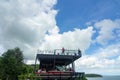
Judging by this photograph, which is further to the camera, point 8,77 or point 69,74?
point 8,77

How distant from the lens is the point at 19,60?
51812mm

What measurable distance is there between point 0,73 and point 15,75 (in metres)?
3.97

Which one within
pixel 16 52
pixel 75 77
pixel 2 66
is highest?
pixel 16 52

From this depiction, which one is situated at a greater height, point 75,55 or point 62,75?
point 75,55

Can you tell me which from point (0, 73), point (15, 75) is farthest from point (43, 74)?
point (0, 73)

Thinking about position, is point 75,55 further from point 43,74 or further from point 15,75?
point 15,75

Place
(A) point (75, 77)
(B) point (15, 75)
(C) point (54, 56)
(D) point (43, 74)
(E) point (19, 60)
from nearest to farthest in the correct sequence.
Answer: (D) point (43, 74)
(A) point (75, 77)
(C) point (54, 56)
(B) point (15, 75)
(E) point (19, 60)

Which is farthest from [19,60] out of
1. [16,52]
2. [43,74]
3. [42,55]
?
[43,74]

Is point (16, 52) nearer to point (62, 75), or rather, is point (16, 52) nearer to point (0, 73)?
point (0, 73)

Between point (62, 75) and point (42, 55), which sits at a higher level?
point (42, 55)

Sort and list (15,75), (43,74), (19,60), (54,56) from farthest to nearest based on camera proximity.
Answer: (19,60), (15,75), (54,56), (43,74)

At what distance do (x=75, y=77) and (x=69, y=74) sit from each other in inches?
55.2

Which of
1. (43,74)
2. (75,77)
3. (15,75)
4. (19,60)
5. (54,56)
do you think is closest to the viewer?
(43,74)

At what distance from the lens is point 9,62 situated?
156ft
